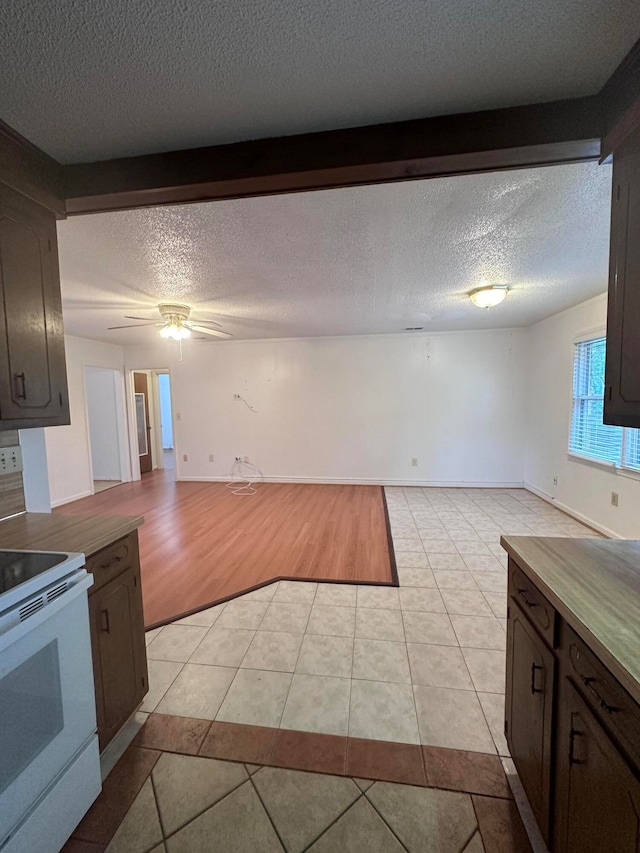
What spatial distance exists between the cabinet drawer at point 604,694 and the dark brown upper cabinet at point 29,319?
199 centimetres

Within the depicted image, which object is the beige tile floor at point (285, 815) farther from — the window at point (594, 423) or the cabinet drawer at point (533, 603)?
the window at point (594, 423)

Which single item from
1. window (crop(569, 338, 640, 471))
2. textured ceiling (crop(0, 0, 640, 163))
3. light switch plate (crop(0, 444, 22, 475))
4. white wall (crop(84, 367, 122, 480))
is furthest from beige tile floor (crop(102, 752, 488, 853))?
white wall (crop(84, 367, 122, 480))

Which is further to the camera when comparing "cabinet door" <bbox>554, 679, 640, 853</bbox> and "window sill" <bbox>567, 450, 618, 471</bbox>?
"window sill" <bbox>567, 450, 618, 471</bbox>

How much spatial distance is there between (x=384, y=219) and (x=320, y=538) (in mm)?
2876

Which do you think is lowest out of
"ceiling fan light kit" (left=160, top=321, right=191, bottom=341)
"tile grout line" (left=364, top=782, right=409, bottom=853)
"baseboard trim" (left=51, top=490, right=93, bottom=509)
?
"tile grout line" (left=364, top=782, right=409, bottom=853)

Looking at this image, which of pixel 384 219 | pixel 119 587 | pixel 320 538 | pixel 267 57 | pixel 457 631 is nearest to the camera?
pixel 267 57

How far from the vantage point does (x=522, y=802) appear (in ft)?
3.88

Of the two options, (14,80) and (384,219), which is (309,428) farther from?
(14,80)

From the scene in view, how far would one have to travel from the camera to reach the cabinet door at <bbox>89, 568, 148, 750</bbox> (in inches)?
49.6

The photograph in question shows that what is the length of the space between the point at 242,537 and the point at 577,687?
124 inches

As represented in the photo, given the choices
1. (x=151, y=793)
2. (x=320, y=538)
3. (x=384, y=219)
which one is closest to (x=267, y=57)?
(x=384, y=219)

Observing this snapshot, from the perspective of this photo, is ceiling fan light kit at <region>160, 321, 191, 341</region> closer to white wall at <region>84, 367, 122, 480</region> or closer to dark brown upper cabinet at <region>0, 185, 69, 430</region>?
dark brown upper cabinet at <region>0, 185, 69, 430</region>

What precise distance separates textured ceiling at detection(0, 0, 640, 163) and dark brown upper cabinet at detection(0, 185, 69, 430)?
33 cm

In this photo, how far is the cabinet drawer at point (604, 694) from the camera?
65 centimetres
